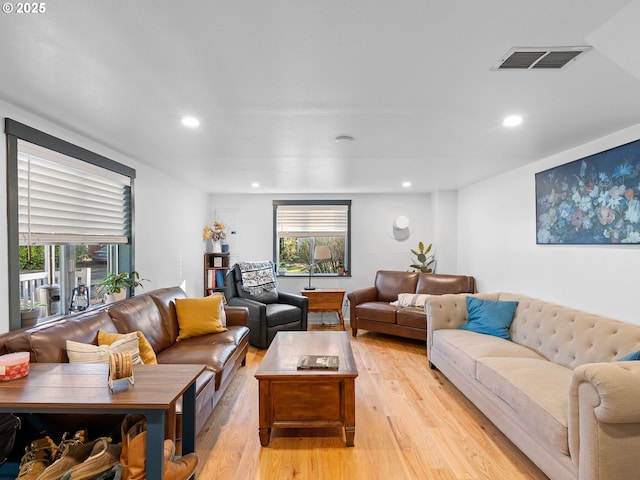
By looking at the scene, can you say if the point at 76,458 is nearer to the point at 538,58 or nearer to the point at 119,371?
the point at 119,371

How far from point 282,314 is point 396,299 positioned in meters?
1.87

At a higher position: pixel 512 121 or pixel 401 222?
pixel 512 121

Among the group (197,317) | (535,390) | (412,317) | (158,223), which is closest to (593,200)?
(535,390)

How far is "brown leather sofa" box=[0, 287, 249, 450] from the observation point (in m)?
2.04

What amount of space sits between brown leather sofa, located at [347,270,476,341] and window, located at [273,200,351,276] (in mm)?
878

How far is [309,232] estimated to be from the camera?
20.9ft

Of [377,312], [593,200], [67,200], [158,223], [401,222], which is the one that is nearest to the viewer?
[67,200]

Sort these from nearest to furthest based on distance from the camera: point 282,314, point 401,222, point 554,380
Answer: point 554,380 < point 282,314 < point 401,222

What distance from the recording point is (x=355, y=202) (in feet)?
20.9

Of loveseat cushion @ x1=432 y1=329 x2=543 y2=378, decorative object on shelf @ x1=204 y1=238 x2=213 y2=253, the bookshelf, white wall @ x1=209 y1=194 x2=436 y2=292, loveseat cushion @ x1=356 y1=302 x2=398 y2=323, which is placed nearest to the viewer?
loveseat cushion @ x1=432 y1=329 x2=543 y2=378

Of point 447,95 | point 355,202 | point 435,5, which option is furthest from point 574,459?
point 355,202

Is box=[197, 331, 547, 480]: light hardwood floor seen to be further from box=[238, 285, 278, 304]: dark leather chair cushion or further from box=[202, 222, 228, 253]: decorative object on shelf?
box=[202, 222, 228, 253]: decorative object on shelf

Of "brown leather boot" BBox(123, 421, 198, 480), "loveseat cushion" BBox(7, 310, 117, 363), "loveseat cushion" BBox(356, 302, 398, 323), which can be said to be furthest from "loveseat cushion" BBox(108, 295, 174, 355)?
"loveseat cushion" BBox(356, 302, 398, 323)

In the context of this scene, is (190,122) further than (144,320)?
No
